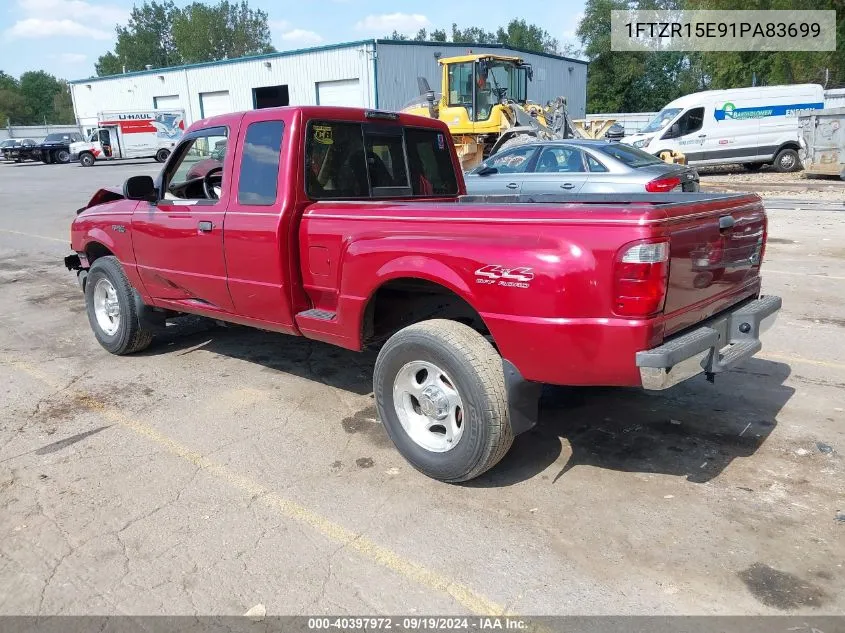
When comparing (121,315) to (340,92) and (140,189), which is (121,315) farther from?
(340,92)

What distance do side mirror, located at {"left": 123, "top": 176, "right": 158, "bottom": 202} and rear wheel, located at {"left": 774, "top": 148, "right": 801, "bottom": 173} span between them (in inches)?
806

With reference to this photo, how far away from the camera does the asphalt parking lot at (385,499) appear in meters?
2.84

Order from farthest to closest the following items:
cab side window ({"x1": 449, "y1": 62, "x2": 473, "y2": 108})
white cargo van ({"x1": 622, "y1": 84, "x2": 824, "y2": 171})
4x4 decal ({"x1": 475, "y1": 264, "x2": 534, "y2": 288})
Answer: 1. white cargo van ({"x1": 622, "y1": 84, "x2": 824, "y2": 171})
2. cab side window ({"x1": 449, "y1": 62, "x2": 473, "y2": 108})
3. 4x4 decal ({"x1": 475, "y1": 264, "x2": 534, "y2": 288})

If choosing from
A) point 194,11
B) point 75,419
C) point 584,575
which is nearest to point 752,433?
point 584,575

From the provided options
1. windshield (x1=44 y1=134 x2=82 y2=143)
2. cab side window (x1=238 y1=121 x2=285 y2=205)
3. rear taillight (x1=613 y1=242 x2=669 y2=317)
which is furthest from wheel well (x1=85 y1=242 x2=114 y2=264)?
windshield (x1=44 y1=134 x2=82 y2=143)

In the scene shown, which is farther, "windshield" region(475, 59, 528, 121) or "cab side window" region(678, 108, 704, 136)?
"cab side window" region(678, 108, 704, 136)

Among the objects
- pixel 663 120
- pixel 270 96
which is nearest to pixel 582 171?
pixel 663 120

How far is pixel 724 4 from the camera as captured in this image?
37562 mm

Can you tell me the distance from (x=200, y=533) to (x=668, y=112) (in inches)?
825

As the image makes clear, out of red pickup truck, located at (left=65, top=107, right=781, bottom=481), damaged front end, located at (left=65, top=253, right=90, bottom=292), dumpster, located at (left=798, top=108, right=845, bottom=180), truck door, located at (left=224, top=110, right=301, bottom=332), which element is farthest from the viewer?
dumpster, located at (left=798, top=108, right=845, bottom=180)

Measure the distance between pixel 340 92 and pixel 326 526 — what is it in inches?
1384

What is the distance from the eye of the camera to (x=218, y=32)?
10062 centimetres

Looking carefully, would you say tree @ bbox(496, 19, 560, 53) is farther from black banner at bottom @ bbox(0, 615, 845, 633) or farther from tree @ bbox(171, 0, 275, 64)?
black banner at bottom @ bbox(0, 615, 845, 633)

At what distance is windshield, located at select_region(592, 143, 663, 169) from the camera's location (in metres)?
10.6
